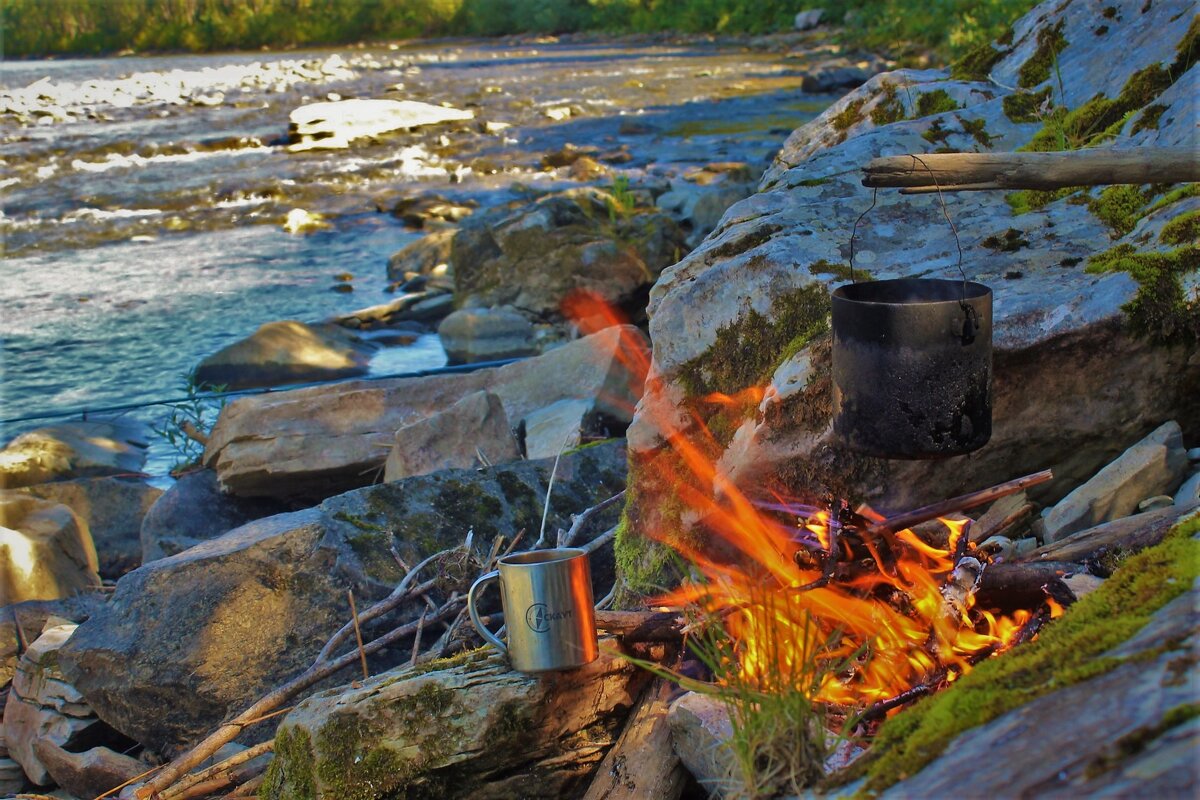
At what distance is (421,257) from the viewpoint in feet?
44.5

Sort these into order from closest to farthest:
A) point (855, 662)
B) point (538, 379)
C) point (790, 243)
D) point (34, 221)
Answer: point (855, 662)
point (790, 243)
point (538, 379)
point (34, 221)

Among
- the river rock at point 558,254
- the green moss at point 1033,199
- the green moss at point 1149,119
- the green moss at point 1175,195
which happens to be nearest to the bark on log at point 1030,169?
the green moss at point 1175,195

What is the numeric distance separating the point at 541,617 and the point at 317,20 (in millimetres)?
61246

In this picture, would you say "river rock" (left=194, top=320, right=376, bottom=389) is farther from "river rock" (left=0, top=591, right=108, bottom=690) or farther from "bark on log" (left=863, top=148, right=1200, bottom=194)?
"bark on log" (left=863, top=148, right=1200, bottom=194)

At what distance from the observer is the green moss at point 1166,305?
3.32 metres

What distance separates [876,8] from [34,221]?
29.2 m

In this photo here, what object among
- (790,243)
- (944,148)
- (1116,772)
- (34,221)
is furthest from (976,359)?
(34,221)

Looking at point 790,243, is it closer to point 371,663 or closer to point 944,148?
point 944,148

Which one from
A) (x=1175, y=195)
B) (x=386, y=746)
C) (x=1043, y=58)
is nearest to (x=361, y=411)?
(x=386, y=746)

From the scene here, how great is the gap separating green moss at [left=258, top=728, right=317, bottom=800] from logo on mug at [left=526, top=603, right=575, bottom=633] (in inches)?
26.4

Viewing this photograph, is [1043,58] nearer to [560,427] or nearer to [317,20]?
[560,427]

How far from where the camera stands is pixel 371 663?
4.13 metres

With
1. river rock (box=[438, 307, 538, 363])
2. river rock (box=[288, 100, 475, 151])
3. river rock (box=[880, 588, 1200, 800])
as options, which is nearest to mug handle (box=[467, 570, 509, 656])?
river rock (box=[880, 588, 1200, 800])

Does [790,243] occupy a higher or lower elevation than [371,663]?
higher
